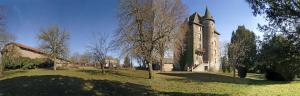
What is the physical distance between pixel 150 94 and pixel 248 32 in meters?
60.6

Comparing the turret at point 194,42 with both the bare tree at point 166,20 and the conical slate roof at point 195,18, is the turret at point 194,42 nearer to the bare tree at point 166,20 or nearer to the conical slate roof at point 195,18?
the conical slate roof at point 195,18

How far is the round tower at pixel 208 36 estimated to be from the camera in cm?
8169

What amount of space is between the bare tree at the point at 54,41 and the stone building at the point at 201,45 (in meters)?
29.2

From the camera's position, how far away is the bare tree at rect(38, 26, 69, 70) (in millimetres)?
60812

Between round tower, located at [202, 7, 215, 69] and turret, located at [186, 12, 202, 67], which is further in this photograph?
round tower, located at [202, 7, 215, 69]

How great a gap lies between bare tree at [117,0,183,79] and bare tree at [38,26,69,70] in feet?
85.7

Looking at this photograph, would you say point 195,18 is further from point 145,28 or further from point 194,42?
point 145,28

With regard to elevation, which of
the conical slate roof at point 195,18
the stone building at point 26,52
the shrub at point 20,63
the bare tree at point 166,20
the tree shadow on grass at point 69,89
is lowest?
the tree shadow on grass at point 69,89

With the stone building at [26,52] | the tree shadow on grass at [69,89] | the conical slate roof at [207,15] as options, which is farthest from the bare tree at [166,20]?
the conical slate roof at [207,15]

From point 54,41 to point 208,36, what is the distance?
126 feet

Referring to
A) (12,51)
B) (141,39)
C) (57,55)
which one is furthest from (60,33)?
(141,39)

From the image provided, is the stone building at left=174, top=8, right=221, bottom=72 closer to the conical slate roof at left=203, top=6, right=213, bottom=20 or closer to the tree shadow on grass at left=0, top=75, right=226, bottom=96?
the conical slate roof at left=203, top=6, right=213, bottom=20

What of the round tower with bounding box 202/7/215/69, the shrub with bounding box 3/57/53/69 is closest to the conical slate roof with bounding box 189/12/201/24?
the round tower with bounding box 202/7/215/69

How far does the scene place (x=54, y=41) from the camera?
61.2 meters
